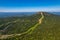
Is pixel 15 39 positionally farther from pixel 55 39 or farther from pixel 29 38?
pixel 55 39

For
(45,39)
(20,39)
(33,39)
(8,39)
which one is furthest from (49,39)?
(8,39)

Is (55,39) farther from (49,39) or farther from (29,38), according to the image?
(29,38)

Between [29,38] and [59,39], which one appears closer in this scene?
[59,39]

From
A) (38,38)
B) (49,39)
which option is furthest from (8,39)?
(49,39)

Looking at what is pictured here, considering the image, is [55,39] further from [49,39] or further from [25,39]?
[25,39]

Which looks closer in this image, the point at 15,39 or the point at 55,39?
the point at 55,39

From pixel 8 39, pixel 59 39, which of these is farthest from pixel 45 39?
pixel 8 39

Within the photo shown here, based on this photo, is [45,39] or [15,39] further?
[15,39]
